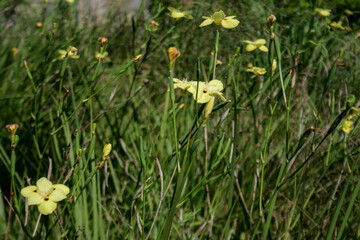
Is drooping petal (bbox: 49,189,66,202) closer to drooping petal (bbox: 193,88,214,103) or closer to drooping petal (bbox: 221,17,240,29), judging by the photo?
drooping petal (bbox: 193,88,214,103)

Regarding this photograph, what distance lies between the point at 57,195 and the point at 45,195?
35 mm

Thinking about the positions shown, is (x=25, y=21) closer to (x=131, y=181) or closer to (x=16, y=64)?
(x=16, y=64)

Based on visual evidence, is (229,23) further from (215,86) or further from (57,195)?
(57,195)

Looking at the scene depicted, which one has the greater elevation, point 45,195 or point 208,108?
point 208,108

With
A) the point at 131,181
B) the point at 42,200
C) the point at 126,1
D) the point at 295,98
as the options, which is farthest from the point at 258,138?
the point at 126,1

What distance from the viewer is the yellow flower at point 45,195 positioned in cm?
75

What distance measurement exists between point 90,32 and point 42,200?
1671 mm

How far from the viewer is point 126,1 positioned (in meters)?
2.61

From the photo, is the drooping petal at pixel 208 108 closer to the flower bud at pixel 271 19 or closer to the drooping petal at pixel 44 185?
the flower bud at pixel 271 19

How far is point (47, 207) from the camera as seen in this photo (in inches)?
29.5

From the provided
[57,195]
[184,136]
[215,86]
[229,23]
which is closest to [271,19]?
[229,23]

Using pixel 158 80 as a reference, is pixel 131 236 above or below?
above

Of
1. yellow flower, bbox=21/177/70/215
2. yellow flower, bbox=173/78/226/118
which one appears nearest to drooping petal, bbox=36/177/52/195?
yellow flower, bbox=21/177/70/215

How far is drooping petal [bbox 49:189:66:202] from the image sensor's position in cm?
78
